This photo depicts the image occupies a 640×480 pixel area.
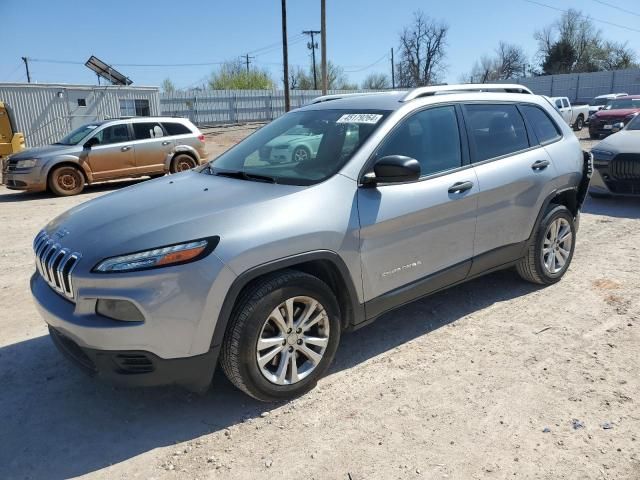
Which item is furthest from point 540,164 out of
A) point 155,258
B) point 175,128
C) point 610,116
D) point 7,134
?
point 610,116

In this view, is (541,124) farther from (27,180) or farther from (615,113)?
(615,113)

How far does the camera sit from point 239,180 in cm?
350

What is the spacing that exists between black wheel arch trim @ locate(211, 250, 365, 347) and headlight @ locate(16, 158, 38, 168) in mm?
10179

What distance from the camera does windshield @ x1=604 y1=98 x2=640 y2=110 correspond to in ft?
71.4

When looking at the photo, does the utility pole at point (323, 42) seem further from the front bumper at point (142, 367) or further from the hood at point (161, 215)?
the front bumper at point (142, 367)

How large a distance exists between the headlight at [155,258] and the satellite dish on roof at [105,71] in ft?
87.3

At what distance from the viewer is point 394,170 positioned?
3176 mm

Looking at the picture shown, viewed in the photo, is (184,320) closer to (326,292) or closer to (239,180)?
(326,292)

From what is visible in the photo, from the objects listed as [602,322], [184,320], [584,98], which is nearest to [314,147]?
[184,320]

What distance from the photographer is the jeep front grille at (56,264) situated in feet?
8.91

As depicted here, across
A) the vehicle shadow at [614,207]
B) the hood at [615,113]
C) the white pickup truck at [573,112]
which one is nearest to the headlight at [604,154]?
the vehicle shadow at [614,207]

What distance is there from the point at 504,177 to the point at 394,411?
6.99 feet

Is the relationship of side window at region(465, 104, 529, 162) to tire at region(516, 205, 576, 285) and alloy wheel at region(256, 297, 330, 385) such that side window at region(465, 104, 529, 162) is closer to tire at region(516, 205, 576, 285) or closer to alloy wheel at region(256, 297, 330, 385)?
tire at region(516, 205, 576, 285)

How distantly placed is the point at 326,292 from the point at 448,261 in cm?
117
